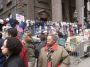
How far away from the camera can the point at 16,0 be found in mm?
35469

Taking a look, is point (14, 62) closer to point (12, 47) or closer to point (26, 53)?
point (12, 47)

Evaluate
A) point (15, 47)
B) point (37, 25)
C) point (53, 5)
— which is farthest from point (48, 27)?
point (53, 5)

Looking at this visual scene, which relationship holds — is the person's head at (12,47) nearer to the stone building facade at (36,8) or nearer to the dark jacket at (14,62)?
the dark jacket at (14,62)

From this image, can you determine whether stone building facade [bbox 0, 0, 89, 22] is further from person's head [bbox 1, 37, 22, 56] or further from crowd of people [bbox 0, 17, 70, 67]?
person's head [bbox 1, 37, 22, 56]

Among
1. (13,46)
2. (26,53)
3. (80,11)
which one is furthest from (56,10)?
(13,46)

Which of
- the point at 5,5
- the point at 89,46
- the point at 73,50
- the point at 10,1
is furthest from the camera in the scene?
the point at 5,5

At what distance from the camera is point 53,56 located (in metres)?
8.20

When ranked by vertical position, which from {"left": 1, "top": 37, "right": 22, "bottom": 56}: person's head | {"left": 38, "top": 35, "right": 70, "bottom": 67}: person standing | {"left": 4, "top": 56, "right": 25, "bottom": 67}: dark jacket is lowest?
{"left": 38, "top": 35, "right": 70, "bottom": 67}: person standing

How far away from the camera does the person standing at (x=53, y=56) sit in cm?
814

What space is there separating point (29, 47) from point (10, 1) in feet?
92.3

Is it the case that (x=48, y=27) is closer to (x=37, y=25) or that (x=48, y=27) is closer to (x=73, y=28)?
(x=37, y=25)

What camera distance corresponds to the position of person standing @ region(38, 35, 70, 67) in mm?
8141

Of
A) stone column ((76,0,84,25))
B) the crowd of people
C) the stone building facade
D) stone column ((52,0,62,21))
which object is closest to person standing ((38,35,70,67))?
the crowd of people

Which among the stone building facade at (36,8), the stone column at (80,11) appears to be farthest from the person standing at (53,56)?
the stone building facade at (36,8)
